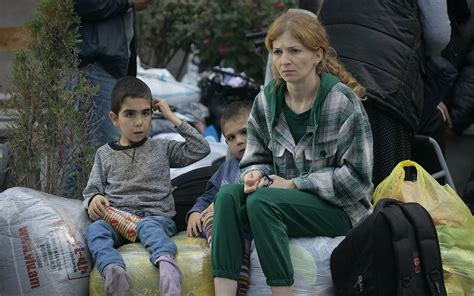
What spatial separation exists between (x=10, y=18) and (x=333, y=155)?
2370mm

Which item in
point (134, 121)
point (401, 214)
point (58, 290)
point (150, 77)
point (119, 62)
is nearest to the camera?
point (401, 214)

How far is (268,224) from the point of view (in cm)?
419

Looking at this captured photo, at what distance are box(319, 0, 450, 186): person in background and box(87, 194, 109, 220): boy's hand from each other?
1.43 metres

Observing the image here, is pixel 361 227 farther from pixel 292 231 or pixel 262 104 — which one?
pixel 262 104

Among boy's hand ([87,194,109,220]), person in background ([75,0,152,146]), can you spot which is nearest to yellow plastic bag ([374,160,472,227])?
boy's hand ([87,194,109,220])

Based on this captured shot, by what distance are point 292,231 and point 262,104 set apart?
64 cm

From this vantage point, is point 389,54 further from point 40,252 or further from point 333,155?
point 40,252

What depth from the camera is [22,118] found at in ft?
16.5

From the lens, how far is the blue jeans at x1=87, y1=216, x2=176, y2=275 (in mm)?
4398

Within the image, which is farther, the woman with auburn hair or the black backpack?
the woman with auburn hair

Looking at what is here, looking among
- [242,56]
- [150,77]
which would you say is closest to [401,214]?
[150,77]

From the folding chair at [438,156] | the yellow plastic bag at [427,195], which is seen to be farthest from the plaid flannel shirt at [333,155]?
the folding chair at [438,156]

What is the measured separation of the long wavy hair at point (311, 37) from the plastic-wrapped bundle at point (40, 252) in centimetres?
123

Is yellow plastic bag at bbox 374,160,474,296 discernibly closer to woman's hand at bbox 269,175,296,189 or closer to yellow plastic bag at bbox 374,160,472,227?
yellow plastic bag at bbox 374,160,472,227
